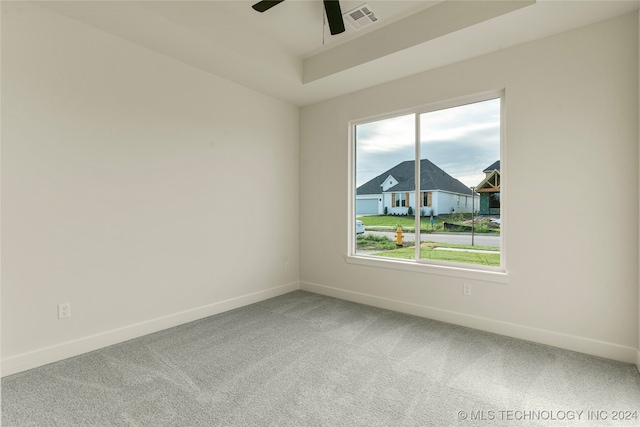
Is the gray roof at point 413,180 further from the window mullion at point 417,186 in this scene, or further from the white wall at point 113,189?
the white wall at point 113,189

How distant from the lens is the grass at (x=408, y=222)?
3441mm

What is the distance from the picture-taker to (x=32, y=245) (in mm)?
2381

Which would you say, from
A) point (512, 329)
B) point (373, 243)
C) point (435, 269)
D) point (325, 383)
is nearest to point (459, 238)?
point (435, 269)

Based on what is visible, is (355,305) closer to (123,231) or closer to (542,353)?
(542,353)

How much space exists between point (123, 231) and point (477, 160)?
3.40 m

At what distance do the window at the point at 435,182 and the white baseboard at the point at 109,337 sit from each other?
5.45 feet

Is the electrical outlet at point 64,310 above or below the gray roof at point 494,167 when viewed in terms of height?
below

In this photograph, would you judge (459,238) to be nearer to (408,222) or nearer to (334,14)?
(408,222)

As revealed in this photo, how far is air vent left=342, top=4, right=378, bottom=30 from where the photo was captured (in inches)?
109

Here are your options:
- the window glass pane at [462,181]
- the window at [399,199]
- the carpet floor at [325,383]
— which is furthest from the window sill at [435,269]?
the window at [399,199]

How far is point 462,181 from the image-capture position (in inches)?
135

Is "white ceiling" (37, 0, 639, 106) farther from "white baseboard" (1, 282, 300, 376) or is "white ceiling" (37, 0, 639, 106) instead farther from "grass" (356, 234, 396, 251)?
"white baseboard" (1, 282, 300, 376)

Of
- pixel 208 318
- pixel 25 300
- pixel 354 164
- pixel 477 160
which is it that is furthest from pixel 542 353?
pixel 25 300

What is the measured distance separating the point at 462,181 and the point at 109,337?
11.8 ft
